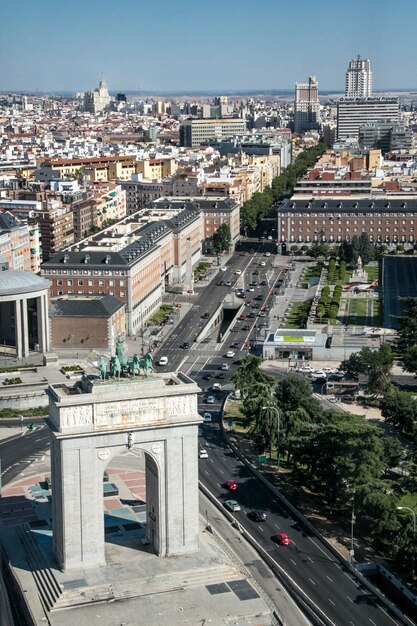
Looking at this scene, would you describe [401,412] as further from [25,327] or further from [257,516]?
[25,327]

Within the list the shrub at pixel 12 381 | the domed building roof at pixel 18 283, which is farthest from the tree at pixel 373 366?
the domed building roof at pixel 18 283

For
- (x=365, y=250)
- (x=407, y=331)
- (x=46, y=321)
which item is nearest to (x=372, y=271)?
(x=365, y=250)

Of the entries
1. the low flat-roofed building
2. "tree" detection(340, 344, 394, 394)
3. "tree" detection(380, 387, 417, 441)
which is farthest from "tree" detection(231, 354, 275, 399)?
the low flat-roofed building

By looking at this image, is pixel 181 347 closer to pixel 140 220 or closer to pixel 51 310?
pixel 51 310

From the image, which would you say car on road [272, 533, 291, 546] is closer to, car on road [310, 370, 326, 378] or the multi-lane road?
the multi-lane road

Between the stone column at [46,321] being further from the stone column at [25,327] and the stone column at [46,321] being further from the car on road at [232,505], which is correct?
the car on road at [232,505]
